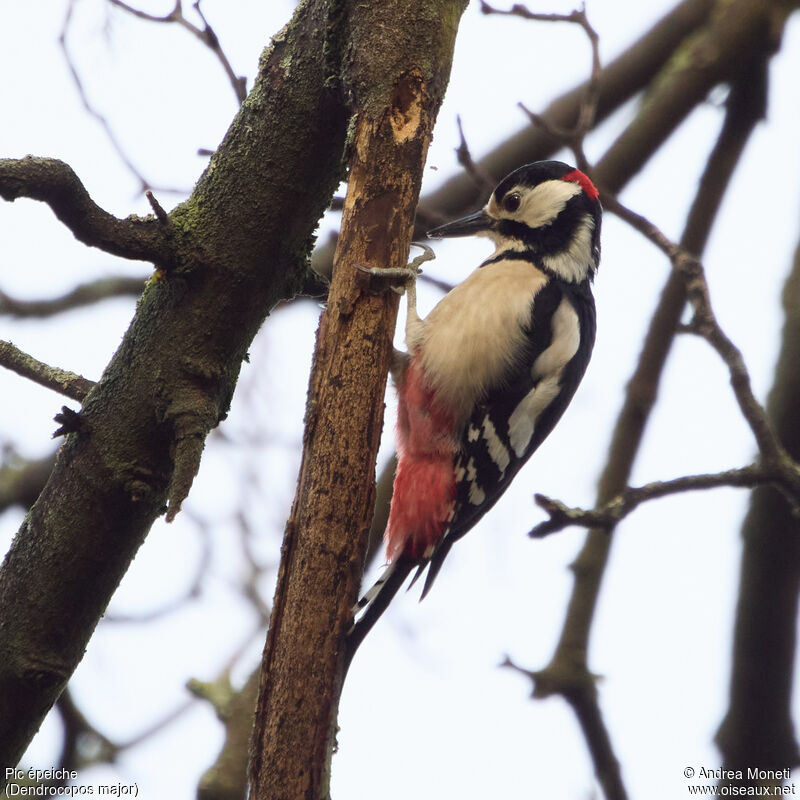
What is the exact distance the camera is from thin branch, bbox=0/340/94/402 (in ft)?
7.35

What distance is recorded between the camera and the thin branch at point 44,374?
2.24m

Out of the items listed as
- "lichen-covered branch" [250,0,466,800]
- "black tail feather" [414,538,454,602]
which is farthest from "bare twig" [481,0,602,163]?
"black tail feather" [414,538,454,602]

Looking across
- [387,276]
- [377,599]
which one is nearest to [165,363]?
[387,276]

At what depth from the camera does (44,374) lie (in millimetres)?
2287

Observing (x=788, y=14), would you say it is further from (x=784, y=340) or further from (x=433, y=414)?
(x=433, y=414)

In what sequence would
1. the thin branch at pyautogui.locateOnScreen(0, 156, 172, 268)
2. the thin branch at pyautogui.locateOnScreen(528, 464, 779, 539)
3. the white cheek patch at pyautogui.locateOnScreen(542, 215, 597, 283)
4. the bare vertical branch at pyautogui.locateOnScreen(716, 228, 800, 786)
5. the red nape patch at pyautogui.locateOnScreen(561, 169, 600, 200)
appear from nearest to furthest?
the thin branch at pyautogui.locateOnScreen(0, 156, 172, 268), the bare vertical branch at pyautogui.locateOnScreen(716, 228, 800, 786), the thin branch at pyautogui.locateOnScreen(528, 464, 779, 539), the white cheek patch at pyautogui.locateOnScreen(542, 215, 597, 283), the red nape patch at pyautogui.locateOnScreen(561, 169, 600, 200)

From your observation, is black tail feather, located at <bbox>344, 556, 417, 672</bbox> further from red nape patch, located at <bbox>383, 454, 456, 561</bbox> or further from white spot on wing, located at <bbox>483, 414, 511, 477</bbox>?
white spot on wing, located at <bbox>483, 414, 511, 477</bbox>

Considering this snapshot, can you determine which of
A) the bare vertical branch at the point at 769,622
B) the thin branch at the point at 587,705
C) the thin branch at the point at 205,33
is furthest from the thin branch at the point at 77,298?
the bare vertical branch at the point at 769,622

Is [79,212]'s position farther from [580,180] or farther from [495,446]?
Answer: [580,180]

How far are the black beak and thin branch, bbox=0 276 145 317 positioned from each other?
115 cm

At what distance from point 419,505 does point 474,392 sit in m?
0.44

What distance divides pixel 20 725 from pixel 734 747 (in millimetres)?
1695

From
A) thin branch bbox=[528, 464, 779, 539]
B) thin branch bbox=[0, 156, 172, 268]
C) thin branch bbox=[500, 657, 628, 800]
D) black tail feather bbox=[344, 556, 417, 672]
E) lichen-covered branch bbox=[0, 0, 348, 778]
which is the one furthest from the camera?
thin branch bbox=[500, 657, 628, 800]

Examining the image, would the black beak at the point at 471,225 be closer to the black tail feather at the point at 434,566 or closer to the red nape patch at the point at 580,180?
the red nape patch at the point at 580,180
